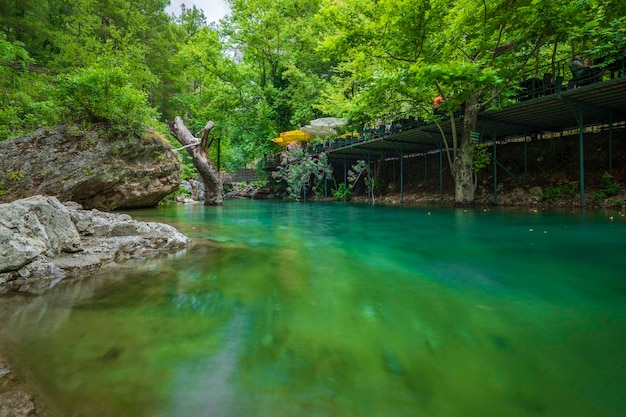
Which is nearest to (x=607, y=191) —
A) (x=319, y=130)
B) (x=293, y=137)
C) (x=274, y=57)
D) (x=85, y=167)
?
(x=319, y=130)

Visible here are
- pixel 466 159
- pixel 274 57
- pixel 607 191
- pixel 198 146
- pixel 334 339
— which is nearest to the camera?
pixel 334 339

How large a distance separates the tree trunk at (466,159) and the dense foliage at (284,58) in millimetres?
53

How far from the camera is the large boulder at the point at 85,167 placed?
326 inches

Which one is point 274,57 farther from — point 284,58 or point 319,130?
point 319,130

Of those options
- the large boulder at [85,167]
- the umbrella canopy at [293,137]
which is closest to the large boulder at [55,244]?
the large boulder at [85,167]

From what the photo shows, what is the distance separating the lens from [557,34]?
29.6 feet

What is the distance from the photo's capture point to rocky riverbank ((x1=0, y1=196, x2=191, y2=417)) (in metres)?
2.86

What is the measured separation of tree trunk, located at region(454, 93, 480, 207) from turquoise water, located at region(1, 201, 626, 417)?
335 inches

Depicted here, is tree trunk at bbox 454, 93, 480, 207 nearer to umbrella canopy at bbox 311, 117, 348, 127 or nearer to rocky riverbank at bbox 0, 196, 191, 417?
umbrella canopy at bbox 311, 117, 348, 127

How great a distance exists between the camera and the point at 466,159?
37.7ft

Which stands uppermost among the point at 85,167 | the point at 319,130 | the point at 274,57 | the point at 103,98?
the point at 274,57

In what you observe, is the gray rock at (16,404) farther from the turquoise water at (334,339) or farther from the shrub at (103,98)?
the shrub at (103,98)

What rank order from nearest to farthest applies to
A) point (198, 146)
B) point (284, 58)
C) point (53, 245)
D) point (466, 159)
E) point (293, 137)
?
point (53, 245)
point (466, 159)
point (198, 146)
point (293, 137)
point (284, 58)

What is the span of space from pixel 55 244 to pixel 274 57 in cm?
2498
